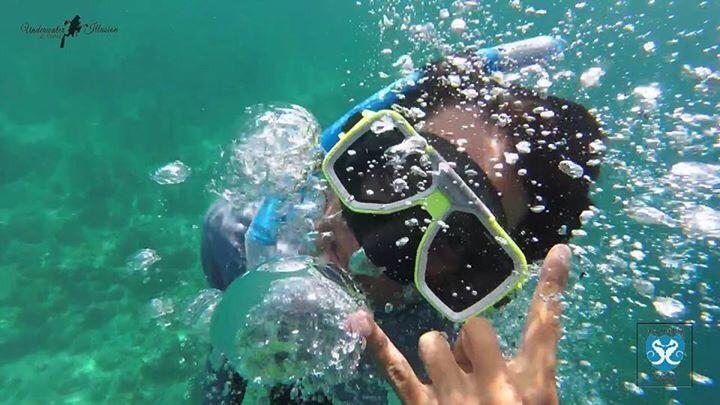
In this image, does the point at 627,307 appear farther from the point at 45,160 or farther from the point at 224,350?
the point at 224,350

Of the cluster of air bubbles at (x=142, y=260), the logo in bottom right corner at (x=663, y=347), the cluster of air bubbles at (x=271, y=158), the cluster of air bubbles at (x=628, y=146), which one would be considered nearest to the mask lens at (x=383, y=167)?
the cluster of air bubbles at (x=271, y=158)

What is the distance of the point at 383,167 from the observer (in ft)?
8.05

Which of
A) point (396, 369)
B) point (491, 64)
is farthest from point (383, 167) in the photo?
point (491, 64)

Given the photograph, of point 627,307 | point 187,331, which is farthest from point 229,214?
point 627,307

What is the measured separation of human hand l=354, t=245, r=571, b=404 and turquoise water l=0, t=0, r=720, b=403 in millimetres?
1332

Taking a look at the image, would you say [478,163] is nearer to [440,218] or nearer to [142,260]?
[440,218]

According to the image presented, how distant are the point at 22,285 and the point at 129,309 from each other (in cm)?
202

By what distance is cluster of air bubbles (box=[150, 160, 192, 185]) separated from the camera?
11.2m

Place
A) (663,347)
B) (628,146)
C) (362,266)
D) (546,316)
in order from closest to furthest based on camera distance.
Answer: (546,316)
(362,266)
(663,347)
(628,146)

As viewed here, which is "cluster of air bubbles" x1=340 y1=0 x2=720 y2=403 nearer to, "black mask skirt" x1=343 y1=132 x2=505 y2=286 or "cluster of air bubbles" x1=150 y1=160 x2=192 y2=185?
"black mask skirt" x1=343 y1=132 x2=505 y2=286

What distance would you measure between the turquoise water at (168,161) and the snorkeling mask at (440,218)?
95cm

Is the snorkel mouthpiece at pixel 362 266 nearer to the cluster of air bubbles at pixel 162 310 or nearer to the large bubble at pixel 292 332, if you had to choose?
the large bubble at pixel 292 332

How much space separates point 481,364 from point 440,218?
0.73 m

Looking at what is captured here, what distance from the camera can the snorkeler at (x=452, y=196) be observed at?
2.31 m
